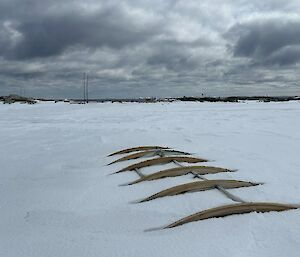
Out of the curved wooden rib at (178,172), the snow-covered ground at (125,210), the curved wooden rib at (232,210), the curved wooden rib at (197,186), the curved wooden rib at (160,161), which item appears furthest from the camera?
the curved wooden rib at (160,161)

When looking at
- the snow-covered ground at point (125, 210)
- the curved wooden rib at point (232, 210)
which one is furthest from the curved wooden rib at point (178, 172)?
the curved wooden rib at point (232, 210)

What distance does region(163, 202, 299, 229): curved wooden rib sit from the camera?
284cm

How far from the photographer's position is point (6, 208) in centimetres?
344

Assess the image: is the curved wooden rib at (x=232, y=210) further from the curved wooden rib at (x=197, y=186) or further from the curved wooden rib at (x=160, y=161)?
the curved wooden rib at (x=160, y=161)

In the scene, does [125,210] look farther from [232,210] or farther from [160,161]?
[160,161]

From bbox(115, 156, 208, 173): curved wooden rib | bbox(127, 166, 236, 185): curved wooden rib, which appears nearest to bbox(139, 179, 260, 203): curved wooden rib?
bbox(127, 166, 236, 185): curved wooden rib

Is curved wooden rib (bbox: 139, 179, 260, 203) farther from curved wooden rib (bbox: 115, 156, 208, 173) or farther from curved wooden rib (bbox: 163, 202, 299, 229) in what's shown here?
curved wooden rib (bbox: 115, 156, 208, 173)

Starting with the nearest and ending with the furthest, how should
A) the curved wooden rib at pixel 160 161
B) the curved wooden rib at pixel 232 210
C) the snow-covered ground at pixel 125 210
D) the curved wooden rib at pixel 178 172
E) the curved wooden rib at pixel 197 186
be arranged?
the snow-covered ground at pixel 125 210 < the curved wooden rib at pixel 232 210 < the curved wooden rib at pixel 197 186 < the curved wooden rib at pixel 178 172 < the curved wooden rib at pixel 160 161

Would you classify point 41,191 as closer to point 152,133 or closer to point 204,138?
point 204,138

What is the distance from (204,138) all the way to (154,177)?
3.62 m

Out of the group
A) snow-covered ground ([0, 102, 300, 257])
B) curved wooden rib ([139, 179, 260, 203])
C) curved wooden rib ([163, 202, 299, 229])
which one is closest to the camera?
snow-covered ground ([0, 102, 300, 257])

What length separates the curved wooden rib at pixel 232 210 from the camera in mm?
2840

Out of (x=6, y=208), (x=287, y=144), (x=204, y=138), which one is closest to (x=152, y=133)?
(x=204, y=138)

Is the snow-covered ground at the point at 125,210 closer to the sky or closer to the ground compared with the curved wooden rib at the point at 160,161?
closer to the ground
